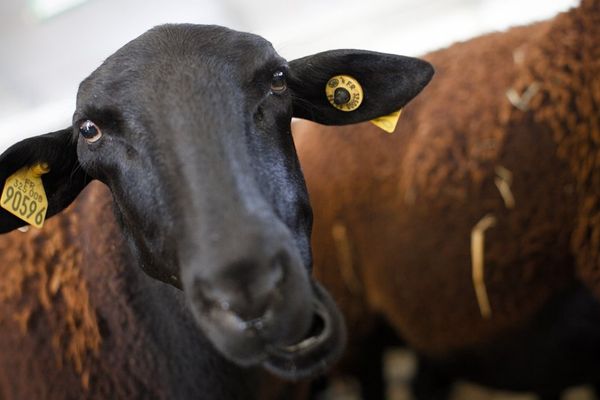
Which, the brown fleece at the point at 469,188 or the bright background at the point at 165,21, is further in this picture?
the bright background at the point at 165,21

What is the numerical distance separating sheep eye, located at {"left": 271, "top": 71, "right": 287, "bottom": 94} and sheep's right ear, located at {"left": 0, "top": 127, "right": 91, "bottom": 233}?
49 cm

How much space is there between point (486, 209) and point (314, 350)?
3.80 ft

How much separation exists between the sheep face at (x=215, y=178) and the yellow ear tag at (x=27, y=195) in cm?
3

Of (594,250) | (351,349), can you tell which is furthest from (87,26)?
(594,250)

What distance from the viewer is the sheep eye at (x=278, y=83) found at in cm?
131

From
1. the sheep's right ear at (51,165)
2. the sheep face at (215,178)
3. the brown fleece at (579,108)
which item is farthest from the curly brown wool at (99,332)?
the brown fleece at (579,108)

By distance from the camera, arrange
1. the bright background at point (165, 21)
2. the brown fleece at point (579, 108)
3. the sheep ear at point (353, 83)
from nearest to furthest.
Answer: the sheep ear at point (353, 83), the brown fleece at point (579, 108), the bright background at point (165, 21)

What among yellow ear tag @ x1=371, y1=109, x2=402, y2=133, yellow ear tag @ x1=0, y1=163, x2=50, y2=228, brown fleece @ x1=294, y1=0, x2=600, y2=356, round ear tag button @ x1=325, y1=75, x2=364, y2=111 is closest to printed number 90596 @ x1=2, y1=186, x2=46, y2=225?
yellow ear tag @ x1=0, y1=163, x2=50, y2=228

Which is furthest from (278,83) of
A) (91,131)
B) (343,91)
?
(91,131)

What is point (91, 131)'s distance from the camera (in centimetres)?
128

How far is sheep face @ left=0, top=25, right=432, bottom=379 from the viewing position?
3.27ft

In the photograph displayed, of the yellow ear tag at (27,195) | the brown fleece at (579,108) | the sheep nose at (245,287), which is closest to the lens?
the sheep nose at (245,287)

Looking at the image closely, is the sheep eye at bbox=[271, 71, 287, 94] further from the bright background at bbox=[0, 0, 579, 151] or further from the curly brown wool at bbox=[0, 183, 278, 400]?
the bright background at bbox=[0, 0, 579, 151]

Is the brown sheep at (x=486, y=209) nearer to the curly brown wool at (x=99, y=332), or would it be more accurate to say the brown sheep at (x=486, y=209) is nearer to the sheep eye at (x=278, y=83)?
the curly brown wool at (x=99, y=332)
